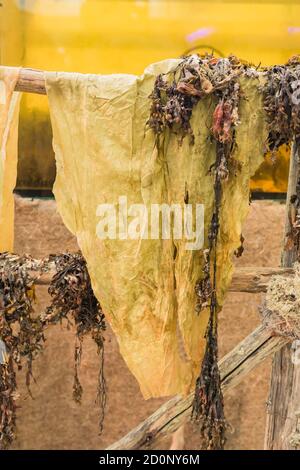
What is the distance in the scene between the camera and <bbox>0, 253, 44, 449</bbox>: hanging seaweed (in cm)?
188

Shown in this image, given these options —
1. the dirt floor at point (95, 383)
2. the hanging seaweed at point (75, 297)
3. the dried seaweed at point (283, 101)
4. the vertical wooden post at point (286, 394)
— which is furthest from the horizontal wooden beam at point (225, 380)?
the dirt floor at point (95, 383)

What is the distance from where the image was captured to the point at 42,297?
2814 mm

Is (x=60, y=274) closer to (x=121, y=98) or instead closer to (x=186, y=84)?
(x=121, y=98)

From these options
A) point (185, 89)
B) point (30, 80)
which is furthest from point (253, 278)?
point (30, 80)

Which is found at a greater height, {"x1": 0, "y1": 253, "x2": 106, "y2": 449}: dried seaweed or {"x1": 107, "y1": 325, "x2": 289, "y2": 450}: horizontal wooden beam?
{"x1": 0, "y1": 253, "x2": 106, "y2": 449}: dried seaweed

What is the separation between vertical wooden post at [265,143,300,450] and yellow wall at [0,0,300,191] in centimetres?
78

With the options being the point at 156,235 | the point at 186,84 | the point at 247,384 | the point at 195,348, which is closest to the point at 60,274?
the point at 156,235

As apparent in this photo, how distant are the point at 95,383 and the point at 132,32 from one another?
1.63m

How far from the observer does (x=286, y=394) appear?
2.08 meters

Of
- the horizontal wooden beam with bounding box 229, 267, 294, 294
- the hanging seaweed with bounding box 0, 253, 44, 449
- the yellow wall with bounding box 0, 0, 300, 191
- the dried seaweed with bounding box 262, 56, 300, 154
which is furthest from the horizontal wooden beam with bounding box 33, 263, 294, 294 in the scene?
the yellow wall with bounding box 0, 0, 300, 191

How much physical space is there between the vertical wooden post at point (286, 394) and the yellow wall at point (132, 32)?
78 cm

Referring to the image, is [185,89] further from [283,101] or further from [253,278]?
[253,278]

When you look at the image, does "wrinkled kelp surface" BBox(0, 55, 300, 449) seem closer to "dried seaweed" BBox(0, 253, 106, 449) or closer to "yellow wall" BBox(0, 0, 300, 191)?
"dried seaweed" BBox(0, 253, 106, 449)

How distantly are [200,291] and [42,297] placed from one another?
4.01ft
